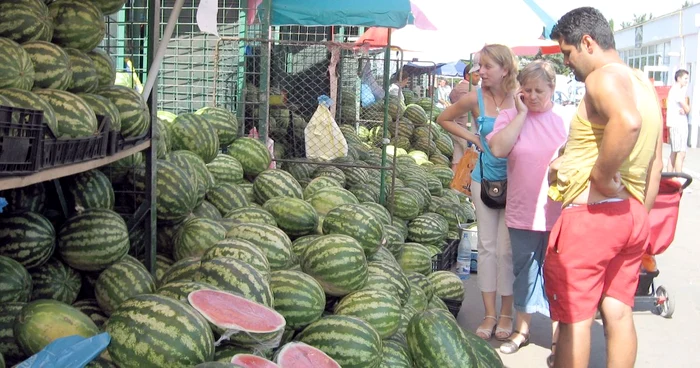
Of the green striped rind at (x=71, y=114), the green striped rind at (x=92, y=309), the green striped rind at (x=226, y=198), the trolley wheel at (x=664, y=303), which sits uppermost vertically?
the green striped rind at (x=71, y=114)

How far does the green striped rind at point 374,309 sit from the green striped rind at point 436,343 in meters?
0.13

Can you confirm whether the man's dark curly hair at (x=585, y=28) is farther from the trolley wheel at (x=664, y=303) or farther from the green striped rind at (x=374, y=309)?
the trolley wheel at (x=664, y=303)

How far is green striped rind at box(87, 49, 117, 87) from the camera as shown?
3.53 metres

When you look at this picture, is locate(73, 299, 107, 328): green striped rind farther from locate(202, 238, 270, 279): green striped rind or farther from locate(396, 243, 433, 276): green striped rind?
locate(396, 243, 433, 276): green striped rind

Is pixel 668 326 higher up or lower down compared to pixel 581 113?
lower down

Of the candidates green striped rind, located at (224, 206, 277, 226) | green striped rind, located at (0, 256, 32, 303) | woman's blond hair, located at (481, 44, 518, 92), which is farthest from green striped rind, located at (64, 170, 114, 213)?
woman's blond hair, located at (481, 44, 518, 92)

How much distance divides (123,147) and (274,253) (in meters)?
1.07

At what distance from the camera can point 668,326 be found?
6.40m

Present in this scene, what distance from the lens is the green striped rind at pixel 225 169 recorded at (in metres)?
5.57

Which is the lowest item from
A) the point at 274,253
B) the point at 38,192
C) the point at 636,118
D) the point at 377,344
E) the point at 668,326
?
the point at 668,326

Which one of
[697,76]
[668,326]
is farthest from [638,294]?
[697,76]

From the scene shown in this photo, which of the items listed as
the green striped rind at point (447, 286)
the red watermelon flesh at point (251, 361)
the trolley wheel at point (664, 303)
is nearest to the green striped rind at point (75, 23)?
the red watermelon flesh at point (251, 361)

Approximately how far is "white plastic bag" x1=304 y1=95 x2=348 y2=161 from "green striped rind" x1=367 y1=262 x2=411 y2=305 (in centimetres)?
269

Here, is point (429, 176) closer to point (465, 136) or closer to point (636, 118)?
point (465, 136)
